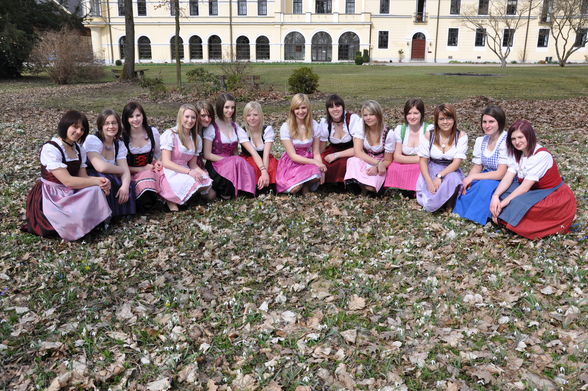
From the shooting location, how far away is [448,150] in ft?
22.0

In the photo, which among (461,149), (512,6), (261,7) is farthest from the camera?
(261,7)


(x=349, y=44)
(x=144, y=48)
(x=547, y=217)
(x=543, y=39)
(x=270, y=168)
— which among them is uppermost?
(x=543, y=39)

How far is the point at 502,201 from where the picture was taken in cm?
591

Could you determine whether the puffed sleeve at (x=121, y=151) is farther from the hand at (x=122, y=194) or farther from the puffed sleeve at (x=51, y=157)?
the puffed sleeve at (x=51, y=157)

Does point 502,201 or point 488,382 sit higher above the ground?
point 502,201

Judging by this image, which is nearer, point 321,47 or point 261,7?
point 321,47

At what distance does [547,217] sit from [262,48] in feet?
195

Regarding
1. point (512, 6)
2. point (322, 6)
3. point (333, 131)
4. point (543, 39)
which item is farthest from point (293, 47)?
point (333, 131)

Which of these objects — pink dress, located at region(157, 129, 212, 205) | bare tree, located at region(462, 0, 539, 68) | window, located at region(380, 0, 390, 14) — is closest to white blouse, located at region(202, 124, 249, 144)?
pink dress, located at region(157, 129, 212, 205)

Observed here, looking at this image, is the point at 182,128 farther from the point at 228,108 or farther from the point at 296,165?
the point at 296,165

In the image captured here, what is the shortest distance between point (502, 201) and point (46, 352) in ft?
16.2

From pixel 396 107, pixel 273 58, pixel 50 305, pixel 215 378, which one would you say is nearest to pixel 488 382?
pixel 215 378

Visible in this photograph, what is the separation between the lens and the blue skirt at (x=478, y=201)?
20.3 ft

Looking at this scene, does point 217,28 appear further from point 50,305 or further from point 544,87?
point 50,305
